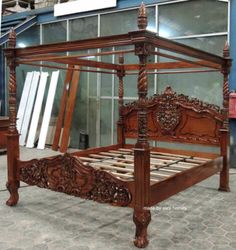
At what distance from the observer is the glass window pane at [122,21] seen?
5.33m

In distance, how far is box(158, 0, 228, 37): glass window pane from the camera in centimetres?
466

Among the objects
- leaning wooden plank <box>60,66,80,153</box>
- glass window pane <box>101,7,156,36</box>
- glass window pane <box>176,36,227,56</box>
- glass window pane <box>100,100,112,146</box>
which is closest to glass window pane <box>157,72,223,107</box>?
glass window pane <box>176,36,227,56</box>

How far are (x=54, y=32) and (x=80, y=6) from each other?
0.85m

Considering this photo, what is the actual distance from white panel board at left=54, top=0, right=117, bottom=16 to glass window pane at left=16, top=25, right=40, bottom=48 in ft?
2.47

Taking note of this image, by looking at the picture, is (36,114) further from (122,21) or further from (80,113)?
(122,21)

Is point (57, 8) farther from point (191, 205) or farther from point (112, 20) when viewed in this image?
point (191, 205)

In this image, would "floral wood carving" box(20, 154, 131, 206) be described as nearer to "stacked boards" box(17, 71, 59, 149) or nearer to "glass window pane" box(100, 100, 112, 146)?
"glass window pane" box(100, 100, 112, 146)

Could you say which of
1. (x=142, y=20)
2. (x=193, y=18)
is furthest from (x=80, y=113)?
(x=142, y=20)

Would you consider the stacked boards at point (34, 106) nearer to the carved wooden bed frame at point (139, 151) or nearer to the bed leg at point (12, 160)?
the carved wooden bed frame at point (139, 151)

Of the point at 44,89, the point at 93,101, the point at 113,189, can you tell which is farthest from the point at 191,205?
the point at 44,89

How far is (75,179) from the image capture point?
2.50 m

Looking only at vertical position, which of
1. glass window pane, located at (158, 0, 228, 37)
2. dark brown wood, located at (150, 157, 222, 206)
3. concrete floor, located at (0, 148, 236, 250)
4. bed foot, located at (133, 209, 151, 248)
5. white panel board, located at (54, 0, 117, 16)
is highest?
white panel board, located at (54, 0, 117, 16)

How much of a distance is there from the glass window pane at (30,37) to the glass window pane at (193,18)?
2833mm

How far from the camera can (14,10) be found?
25.4ft
